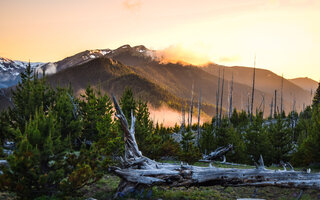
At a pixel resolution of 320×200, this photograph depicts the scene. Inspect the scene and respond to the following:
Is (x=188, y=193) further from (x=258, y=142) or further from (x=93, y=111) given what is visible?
(x=93, y=111)

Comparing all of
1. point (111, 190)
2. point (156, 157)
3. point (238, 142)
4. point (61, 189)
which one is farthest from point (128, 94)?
point (61, 189)

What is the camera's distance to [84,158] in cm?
784

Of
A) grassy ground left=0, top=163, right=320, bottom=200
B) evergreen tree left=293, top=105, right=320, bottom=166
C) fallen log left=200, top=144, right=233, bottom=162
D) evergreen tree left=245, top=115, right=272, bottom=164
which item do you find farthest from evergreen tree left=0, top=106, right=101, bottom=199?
evergreen tree left=245, top=115, right=272, bottom=164

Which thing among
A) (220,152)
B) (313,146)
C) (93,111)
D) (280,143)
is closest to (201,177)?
(220,152)

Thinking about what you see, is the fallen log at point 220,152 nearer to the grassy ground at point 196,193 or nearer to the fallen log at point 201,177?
the grassy ground at point 196,193

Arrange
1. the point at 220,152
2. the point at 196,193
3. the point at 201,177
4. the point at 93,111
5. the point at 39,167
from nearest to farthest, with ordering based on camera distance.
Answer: the point at 39,167, the point at 201,177, the point at 196,193, the point at 220,152, the point at 93,111

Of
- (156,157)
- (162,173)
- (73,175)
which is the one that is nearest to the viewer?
→ (73,175)

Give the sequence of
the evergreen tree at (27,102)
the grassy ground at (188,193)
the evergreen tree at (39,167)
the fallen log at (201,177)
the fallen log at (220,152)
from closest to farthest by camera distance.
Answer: the evergreen tree at (39,167)
the fallen log at (201,177)
the grassy ground at (188,193)
the fallen log at (220,152)
the evergreen tree at (27,102)

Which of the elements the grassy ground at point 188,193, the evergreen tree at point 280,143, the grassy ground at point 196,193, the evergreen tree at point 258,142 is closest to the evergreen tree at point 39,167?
the grassy ground at point 188,193

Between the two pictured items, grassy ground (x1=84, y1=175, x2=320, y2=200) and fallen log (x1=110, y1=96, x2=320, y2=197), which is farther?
grassy ground (x1=84, y1=175, x2=320, y2=200)

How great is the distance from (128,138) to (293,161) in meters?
16.4

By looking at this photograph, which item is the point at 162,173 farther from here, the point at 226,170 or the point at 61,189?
the point at 61,189

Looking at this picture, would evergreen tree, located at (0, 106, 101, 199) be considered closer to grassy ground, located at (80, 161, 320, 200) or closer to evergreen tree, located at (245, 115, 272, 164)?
grassy ground, located at (80, 161, 320, 200)

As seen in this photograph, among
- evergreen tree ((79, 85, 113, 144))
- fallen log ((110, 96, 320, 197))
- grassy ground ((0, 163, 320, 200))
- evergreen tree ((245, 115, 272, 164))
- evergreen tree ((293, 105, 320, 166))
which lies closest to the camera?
fallen log ((110, 96, 320, 197))
